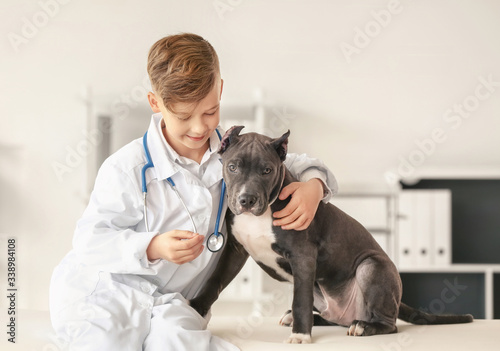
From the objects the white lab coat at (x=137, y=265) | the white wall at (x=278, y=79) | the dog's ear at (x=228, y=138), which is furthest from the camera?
the white wall at (x=278, y=79)

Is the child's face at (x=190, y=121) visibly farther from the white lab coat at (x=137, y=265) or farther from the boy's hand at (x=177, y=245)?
the boy's hand at (x=177, y=245)

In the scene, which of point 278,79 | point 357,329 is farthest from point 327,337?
point 278,79

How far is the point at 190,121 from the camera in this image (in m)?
1.47

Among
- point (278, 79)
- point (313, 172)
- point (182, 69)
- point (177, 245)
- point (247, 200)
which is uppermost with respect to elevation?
point (278, 79)

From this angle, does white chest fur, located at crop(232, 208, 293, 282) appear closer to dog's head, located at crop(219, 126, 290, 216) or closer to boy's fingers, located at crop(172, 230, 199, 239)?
dog's head, located at crop(219, 126, 290, 216)

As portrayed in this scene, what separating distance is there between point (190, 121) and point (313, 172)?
37 cm

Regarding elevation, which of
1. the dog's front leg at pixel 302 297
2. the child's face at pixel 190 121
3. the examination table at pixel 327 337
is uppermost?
the child's face at pixel 190 121

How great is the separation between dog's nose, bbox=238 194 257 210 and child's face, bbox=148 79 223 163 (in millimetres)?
249

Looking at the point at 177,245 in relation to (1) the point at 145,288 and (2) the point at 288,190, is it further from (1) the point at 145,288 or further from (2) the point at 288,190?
(2) the point at 288,190

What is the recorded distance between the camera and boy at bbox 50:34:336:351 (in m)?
1.31

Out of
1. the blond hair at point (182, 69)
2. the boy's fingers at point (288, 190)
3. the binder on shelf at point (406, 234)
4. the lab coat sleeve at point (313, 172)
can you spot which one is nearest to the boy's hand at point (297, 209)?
the boy's fingers at point (288, 190)

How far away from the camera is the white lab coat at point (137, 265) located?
129 centimetres

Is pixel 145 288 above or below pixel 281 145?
below

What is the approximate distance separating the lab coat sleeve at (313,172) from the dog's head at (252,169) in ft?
0.58
